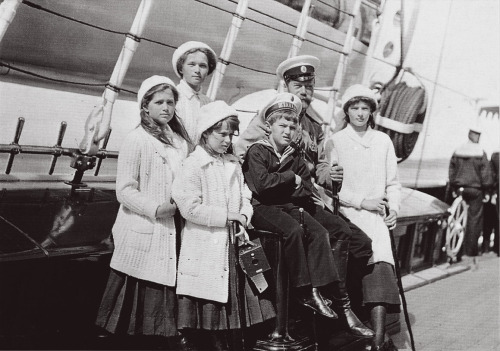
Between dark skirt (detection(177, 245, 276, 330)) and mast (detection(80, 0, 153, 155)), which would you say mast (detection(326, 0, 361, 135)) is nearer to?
mast (detection(80, 0, 153, 155))

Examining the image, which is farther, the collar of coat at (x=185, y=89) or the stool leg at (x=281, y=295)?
the collar of coat at (x=185, y=89)

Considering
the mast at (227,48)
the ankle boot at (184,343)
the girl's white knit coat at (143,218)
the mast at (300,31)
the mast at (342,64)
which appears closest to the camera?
the girl's white knit coat at (143,218)

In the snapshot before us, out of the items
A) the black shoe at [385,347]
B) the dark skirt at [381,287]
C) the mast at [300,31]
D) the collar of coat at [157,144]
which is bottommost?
the black shoe at [385,347]

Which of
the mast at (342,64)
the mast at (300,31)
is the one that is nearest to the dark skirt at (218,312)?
the mast at (300,31)

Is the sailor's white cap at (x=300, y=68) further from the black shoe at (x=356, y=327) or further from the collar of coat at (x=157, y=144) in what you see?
the black shoe at (x=356, y=327)

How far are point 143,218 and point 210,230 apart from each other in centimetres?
30

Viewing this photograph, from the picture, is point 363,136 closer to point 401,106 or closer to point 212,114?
point 212,114

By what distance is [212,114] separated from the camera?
2.33 metres

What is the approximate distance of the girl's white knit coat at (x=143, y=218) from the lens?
2.17 meters

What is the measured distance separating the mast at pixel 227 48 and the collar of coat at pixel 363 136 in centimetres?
89

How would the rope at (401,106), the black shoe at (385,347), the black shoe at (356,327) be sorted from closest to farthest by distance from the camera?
the black shoe at (356,327) → the black shoe at (385,347) → the rope at (401,106)

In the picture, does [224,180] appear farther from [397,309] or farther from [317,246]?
[397,309]

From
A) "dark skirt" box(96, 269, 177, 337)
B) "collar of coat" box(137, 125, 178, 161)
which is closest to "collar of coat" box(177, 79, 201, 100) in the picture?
"collar of coat" box(137, 125, 178, 161)

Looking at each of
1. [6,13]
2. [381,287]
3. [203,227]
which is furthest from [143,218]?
[381,287]
